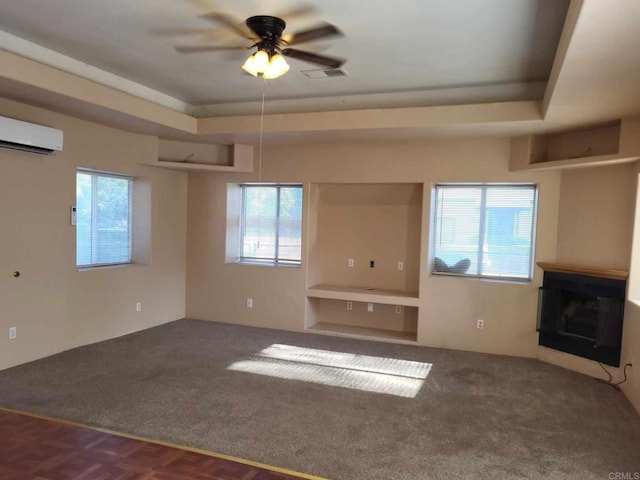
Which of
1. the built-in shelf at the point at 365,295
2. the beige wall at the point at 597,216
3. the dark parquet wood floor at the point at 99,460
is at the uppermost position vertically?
the beige wall at the point at 597,216

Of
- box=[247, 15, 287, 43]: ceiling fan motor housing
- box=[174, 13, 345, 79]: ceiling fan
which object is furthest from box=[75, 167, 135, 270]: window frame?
box=[247, 15, 287, 43]: ceiling fan motor housing

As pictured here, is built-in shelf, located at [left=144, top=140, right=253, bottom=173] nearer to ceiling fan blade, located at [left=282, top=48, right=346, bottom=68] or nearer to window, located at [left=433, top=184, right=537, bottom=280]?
window, located at [left=433, top=184, right=537, bottom=280]

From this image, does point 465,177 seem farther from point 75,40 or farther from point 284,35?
point 75,40

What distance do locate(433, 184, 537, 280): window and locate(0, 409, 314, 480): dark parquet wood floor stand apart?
3564 mm

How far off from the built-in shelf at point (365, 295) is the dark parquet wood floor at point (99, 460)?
3.08 m

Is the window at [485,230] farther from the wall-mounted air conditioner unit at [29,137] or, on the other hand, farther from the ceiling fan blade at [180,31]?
the wall-mounted air conditioner unit at [29,137]

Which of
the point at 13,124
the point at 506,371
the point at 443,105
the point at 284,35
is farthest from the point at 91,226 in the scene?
the point at 506,371

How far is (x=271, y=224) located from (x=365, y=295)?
1.75m

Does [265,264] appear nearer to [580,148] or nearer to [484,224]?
[484,224]

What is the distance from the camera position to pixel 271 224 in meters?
6.21

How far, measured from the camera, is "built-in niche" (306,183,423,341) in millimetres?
5637

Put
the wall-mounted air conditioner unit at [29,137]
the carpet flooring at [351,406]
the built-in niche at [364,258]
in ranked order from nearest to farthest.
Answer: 1. the carpet flooring at [351,406]
2. the wall-mounted air conditioner unit at [29,137]
3. the built-in niche at [364,258]

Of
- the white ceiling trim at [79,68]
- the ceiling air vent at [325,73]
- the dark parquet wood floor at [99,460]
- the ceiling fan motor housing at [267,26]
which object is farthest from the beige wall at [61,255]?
the ceiling fan motor housing at [267,26]

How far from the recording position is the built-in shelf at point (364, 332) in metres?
5.42
